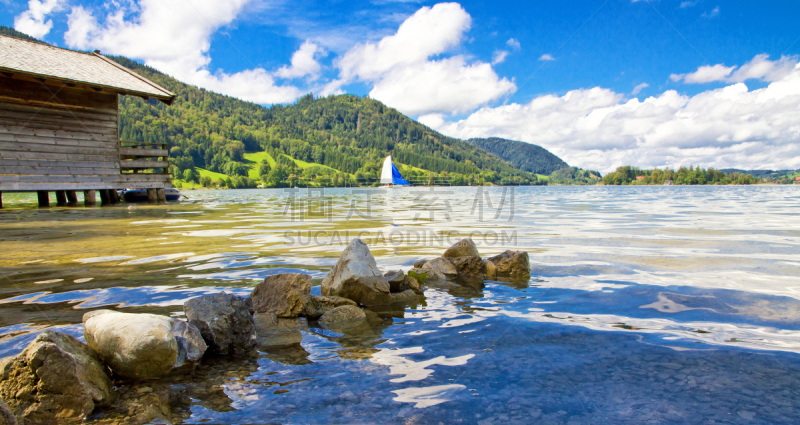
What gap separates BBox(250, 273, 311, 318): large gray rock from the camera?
6.11m

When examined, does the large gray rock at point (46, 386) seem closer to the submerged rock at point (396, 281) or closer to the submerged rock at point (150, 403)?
the submerged rock at point (150, 403)

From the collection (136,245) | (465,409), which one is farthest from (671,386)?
(136,245)

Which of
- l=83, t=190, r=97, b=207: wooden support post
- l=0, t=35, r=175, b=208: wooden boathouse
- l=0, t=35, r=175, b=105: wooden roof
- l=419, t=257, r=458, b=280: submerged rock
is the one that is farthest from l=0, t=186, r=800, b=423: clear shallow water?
l=83, t=190, r=97, b=207: wooden support post

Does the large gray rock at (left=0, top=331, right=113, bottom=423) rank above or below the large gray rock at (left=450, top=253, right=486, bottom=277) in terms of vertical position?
above

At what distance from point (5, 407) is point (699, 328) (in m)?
6.92

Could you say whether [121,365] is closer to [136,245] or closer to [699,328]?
[699,328]

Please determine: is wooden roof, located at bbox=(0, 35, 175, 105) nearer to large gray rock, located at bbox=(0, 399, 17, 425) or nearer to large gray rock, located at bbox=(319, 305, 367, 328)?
large gray rock, located at bbox=(319, 305, 367, 328)

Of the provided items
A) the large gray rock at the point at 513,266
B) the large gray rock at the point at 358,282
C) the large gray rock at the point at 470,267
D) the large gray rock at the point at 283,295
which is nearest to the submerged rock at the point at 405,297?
the large gray rock at the point at 358,282

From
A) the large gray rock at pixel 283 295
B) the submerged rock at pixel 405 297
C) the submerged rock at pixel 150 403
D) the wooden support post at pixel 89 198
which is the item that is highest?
the wooden support post at pixel 89 198

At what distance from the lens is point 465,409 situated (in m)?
3.48

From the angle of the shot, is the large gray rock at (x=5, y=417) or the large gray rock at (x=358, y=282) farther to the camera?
the large gray rock at (x=358, y=282)

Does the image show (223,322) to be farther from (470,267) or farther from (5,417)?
(470,267)

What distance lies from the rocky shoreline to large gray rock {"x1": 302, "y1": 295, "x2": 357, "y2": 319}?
0.05 feet

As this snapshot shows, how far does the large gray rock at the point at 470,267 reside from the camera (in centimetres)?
897
